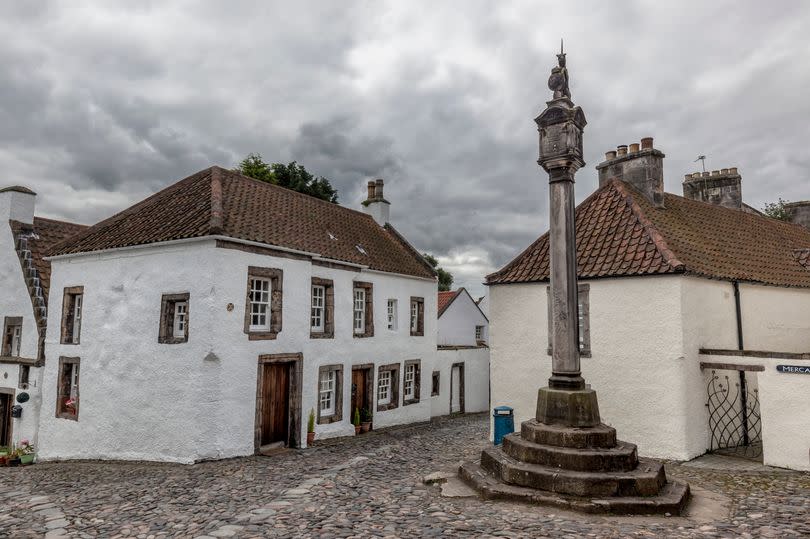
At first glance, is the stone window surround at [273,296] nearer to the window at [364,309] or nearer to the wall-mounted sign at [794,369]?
the window at [364,309]

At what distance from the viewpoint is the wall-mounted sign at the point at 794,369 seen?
9728 mm

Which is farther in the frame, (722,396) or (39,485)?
(722,396)

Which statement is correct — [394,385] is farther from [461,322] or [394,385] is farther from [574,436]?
[574,436]

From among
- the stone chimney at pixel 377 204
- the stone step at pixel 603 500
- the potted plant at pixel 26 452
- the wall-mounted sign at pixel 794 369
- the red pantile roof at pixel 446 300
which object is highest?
the stone chimney at pixel 377 204

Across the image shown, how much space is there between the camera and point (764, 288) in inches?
531

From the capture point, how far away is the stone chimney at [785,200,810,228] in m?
20.8

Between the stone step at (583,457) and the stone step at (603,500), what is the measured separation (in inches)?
19.6

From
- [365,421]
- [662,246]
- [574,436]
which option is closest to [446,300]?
[365,421]

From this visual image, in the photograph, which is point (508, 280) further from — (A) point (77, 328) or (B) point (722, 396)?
(A) point (77, 328)

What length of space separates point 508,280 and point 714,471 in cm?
613

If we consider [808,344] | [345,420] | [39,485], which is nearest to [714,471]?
[808,344]

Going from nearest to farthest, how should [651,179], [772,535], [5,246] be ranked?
1. [772,535]
2. [651,179]
3. [5,246]

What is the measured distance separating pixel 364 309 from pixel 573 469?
10629mm

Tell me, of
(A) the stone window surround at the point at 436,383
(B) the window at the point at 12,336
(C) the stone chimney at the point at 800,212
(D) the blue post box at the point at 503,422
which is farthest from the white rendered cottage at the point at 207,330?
(C) the stone chimney at the point at 800,212
